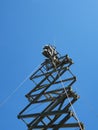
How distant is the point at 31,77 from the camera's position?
11.5m

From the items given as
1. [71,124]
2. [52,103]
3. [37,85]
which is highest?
[37,85]

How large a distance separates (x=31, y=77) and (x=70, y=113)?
13.1 feet

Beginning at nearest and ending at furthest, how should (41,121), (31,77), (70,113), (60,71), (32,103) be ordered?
(70,113), (41,121), (32,103), (60,71), (31,77)

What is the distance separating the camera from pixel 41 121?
8547mm

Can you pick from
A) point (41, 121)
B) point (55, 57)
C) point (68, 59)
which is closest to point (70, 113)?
point (41, 121)

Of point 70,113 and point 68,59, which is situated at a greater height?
point 68,59

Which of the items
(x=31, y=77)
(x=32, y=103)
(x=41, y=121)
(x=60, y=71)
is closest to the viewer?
(x=41, y=121)

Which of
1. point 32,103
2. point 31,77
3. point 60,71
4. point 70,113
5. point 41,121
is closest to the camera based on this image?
point 70,113

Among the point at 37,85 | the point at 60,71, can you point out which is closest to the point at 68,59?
the point at 60,71

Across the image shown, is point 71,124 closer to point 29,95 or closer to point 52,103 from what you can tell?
point 52,103

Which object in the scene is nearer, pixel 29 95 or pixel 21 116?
pixel 21 116

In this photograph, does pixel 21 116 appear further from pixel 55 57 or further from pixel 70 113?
pixel 55 57

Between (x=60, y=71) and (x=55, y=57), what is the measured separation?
170 centimetres

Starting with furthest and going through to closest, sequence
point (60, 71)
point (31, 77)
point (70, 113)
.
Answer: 1. point (31, 77)
2. point (60, 71)
3. point (70, 113)
